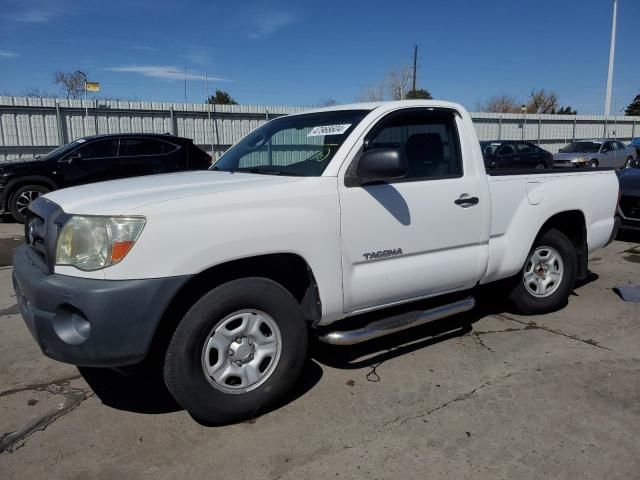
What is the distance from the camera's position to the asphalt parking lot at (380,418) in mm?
2695

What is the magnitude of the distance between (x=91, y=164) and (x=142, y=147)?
1.06 metres

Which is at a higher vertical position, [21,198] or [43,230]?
[43,230]

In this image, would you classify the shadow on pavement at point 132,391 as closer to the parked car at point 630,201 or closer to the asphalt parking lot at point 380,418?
the asphalt parking lot at point 380,418

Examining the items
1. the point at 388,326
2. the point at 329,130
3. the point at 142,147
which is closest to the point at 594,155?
the point at 142,147

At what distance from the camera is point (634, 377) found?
3.65 m

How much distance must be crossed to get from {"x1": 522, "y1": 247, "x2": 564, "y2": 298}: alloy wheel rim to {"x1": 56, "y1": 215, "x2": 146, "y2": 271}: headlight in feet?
11.5

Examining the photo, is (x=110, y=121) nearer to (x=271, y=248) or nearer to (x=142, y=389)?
(x=142, y=389)

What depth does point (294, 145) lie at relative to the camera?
390cm

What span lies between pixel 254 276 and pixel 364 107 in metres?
1.51

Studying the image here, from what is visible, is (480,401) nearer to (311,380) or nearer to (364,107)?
(311,380)

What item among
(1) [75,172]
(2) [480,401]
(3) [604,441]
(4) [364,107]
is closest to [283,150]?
(4) [364,107]

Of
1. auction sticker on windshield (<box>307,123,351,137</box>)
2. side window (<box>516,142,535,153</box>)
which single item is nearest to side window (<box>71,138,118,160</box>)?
auction sticker on windshield (<box>307,123,351,137</box>)

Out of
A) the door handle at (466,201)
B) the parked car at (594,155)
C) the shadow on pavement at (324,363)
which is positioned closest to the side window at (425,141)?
the door handle at (466,201)

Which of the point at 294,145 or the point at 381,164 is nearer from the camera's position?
the point at 381,164
